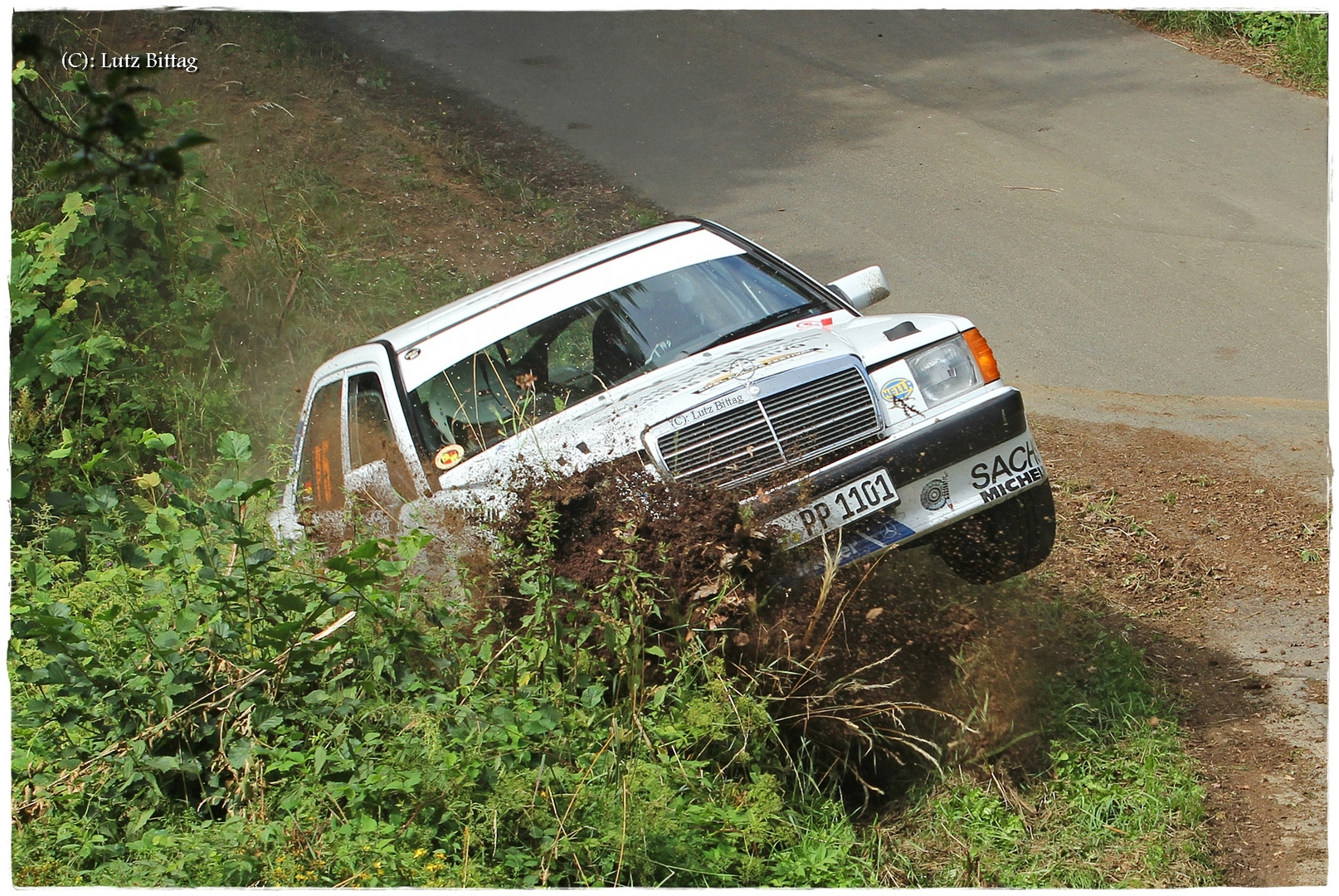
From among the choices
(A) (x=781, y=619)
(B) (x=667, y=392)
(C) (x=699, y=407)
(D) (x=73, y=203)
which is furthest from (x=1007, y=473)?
(D) (x=73, y=203)

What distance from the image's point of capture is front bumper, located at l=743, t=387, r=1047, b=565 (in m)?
3.93

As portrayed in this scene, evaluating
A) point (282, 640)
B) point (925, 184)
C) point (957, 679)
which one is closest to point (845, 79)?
point (925, 184)

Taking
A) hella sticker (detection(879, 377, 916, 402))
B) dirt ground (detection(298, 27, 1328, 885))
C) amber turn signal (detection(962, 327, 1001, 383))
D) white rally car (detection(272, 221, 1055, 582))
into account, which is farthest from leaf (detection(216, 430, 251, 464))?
dirt ground (detection(298, 27, 1328, 885))

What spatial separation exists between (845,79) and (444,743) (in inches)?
411

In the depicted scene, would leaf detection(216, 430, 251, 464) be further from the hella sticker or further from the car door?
the hella sticker

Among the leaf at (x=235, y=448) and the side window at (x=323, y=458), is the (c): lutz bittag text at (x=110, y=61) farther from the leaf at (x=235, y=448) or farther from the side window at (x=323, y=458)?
the leaf at (x=235, y=448)

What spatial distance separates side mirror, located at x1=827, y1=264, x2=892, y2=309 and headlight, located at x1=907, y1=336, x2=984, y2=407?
3.24 feet

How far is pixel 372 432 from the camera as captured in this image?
15.9 feet

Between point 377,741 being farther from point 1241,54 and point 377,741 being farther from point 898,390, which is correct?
point 1241,54

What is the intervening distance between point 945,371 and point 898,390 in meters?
0.24

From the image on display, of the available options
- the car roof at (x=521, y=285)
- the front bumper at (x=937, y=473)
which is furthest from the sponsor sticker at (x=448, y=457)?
the front bumper at (x=937, y=473)

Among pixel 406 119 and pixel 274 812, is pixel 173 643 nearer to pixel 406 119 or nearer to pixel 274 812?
pixel 274 812

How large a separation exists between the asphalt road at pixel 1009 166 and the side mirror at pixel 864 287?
214cm

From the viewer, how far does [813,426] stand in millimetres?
4090
